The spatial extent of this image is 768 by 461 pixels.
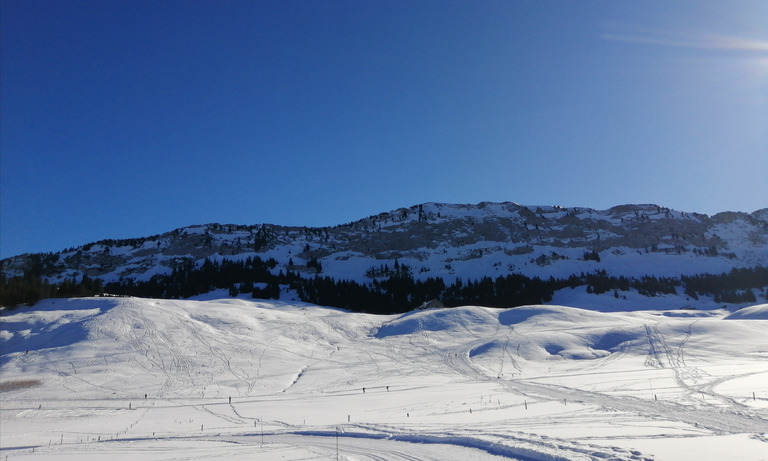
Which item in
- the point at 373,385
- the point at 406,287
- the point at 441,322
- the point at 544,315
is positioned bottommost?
the point at 373,385

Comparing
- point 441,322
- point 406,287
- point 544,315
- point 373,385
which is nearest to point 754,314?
point 544,315

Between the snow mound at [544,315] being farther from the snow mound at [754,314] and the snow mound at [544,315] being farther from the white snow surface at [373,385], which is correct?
the snow mound at [754,314]

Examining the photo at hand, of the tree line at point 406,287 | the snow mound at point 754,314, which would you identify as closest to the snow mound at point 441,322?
the snow mound at point 754,314

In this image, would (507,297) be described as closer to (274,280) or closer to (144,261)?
(274,280)

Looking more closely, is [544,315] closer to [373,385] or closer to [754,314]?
[754,314]

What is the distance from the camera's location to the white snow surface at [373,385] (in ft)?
56.5

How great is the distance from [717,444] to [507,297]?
123 meters

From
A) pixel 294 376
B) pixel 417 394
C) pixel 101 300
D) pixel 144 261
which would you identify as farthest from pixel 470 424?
pixel 144 261

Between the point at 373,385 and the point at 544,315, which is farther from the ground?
the point at 544,315

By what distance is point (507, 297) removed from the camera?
5261 inches

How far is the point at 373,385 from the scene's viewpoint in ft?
131

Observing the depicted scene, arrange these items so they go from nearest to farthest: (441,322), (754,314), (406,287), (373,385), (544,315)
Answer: (373,385) < (754,314) < (441,322) < (544,315) < (406,287)

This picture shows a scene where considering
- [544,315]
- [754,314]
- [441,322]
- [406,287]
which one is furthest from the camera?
[406,287]

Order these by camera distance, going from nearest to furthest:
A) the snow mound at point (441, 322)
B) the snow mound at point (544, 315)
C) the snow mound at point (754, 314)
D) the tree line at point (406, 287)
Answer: the snow mound at point (441, 322)
the snow mound at point (754, 314)
the snow mound at point (544, 315)
the tree line at point (406, 287)
